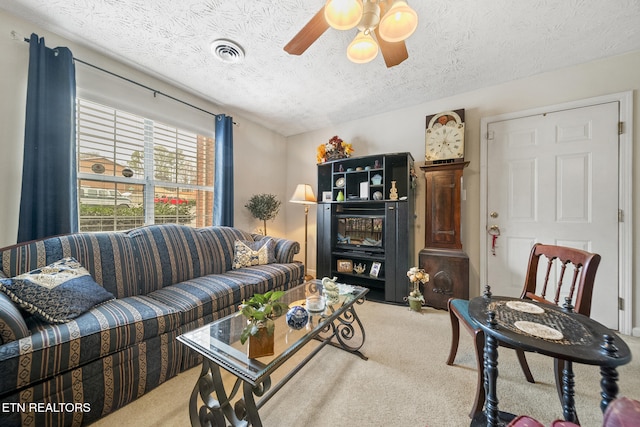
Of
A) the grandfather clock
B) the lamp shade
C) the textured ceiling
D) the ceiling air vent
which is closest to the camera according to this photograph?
the textured ceiling

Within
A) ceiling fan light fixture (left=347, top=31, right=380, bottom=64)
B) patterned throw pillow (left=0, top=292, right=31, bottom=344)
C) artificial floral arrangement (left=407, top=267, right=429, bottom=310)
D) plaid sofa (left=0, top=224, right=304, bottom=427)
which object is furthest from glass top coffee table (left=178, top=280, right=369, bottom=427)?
ceiling fan light fixture (left=347, top=31, right=380, bottom=64)

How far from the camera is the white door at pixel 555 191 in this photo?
207 centimetres

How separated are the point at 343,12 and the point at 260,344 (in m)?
1.66

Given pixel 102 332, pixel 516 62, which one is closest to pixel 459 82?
pixel 516 62

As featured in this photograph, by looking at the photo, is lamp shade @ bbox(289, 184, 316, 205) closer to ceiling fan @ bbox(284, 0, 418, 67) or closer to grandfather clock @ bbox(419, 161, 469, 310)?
grandfather clock @ bbox(419, 161, 469, 310)

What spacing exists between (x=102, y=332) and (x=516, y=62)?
3.83 meters

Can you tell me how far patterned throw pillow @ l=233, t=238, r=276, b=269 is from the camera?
254cm

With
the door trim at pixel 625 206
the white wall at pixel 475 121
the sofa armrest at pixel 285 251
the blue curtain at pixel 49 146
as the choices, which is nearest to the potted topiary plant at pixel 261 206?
the sofa armrest at pixel 285 251

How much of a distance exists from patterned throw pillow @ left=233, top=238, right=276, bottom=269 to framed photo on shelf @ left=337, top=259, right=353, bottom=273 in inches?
38.9

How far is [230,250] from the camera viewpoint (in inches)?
101

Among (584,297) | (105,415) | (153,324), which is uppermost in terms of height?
(584,297)

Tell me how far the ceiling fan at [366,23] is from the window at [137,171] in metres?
1.93

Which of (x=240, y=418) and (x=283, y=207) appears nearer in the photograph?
(x=240, y=418)

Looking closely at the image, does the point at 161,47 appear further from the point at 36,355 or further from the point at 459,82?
the point at 459,82
